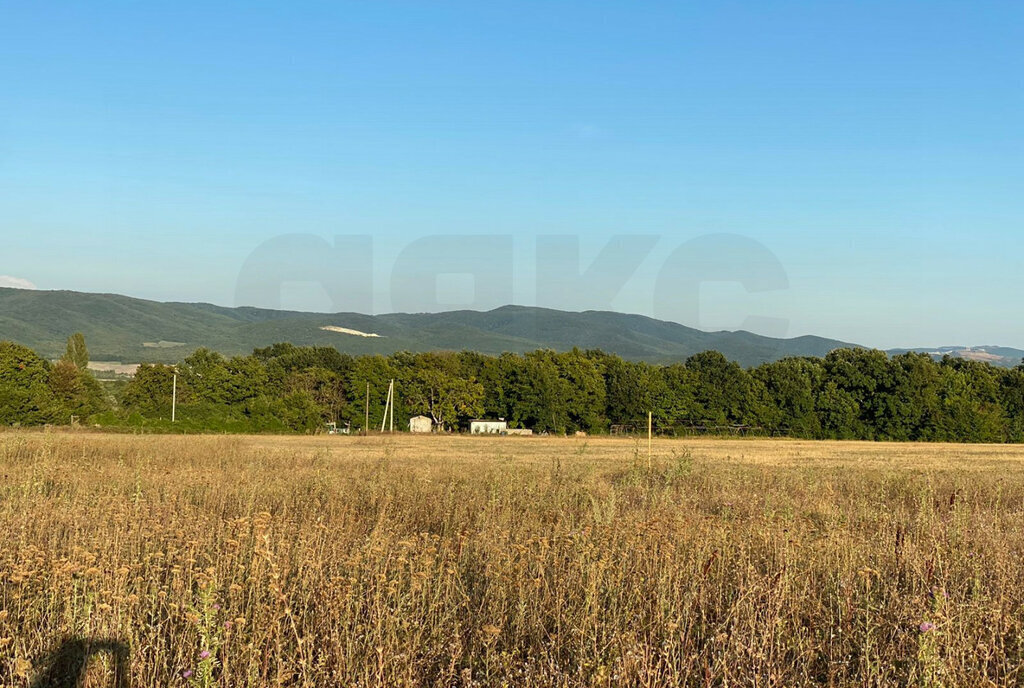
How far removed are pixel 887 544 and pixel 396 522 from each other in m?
5.35

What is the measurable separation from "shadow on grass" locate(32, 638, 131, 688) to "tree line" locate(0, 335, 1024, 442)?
265ft

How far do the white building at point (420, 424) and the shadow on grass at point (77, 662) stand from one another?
83.4 m

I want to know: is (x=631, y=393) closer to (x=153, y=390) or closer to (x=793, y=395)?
(x=793, y=395)

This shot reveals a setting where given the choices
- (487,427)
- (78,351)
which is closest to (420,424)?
(487,427)

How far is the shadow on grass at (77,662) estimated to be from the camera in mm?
4250

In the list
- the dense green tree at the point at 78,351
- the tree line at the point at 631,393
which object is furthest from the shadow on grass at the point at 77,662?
the dense green tree at the point at 78,351

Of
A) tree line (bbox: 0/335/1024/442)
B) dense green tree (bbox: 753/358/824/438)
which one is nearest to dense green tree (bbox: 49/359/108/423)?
tree line (bbox: 0/335/1024/442)

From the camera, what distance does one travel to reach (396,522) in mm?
9344

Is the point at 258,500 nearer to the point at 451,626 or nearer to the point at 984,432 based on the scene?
the point at 451,626

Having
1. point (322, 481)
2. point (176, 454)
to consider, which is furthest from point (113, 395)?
point (322, 481)

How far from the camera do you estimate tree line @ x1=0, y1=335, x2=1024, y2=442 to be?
8544 centimetres

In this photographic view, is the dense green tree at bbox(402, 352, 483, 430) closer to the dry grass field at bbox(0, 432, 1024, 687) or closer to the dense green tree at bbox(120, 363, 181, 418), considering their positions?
the dense green tree at bbox(120, 363, 181, 418)

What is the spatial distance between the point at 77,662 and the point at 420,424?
277 ft

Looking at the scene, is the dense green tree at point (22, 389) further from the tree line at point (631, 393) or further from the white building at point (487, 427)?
the white building at point (487, 427)
